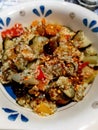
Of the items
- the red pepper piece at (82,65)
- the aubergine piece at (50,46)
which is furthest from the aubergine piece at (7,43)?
the red pepper piece at (82,65)

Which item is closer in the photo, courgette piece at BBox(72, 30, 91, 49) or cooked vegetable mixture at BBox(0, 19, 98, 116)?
cooked vegetable mixture at BBox(0, 19, 98, 116)

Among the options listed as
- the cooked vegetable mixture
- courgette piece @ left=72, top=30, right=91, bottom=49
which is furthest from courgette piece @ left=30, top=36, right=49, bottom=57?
courgette piece @ left=72, top=30, right=91, bottom=49

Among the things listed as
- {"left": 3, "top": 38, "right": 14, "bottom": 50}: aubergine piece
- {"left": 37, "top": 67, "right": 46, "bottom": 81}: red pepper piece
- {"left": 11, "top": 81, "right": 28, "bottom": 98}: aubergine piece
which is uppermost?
{"left": 3, "top": 38, "right": 14, "bottom": 50}: aubergine piece

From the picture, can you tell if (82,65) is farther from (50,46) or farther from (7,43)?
(7,43)

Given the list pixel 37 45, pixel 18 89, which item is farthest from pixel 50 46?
pixel 18 89

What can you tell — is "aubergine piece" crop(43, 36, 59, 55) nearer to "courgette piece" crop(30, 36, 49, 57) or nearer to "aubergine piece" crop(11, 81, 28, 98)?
"courgette piece" crop(30, 36, 49, 57)

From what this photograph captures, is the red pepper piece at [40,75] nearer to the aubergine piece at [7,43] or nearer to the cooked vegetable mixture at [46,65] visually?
the cooked vegetable mixture at [46,65]

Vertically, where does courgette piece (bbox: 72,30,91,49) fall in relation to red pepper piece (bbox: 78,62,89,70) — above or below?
above
